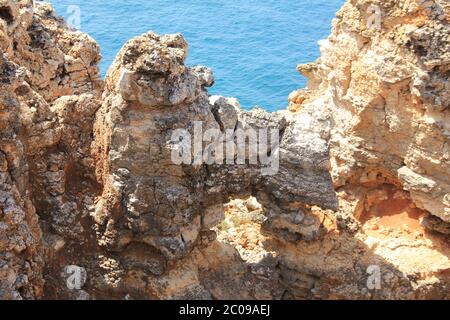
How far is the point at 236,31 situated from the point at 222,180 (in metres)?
19.9

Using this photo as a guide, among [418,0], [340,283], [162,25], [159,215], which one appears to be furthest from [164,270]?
[162,25]

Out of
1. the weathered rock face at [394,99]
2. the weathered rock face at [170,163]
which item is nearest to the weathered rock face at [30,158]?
the weathered rock face at [170,163]

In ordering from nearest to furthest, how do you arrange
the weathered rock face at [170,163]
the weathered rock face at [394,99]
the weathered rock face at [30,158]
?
the weathered rock face at [30,158] < the weathered rock face at [170,163] < the weathered rock face at [394,99]

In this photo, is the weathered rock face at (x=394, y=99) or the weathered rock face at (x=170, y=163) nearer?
the weathered rock face at (x=170, y=163)

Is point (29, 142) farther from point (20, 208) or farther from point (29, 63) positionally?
point (29, 63)

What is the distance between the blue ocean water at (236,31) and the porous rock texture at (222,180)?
13.0 meters

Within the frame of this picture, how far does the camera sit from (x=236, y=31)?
26.9 m

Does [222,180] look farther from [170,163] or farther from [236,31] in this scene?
[236,31]

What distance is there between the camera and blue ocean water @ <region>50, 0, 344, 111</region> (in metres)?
23.8

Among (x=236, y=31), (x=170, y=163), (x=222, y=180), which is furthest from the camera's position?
(x=236, y=31)

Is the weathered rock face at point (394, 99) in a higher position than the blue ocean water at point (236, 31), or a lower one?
higher

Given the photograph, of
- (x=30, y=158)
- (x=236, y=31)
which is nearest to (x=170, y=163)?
(x=30, y=158)

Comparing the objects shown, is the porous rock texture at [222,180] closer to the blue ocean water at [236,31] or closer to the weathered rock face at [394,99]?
the weathered rock face at [394,99]

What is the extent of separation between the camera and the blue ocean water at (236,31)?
23.8 meters
